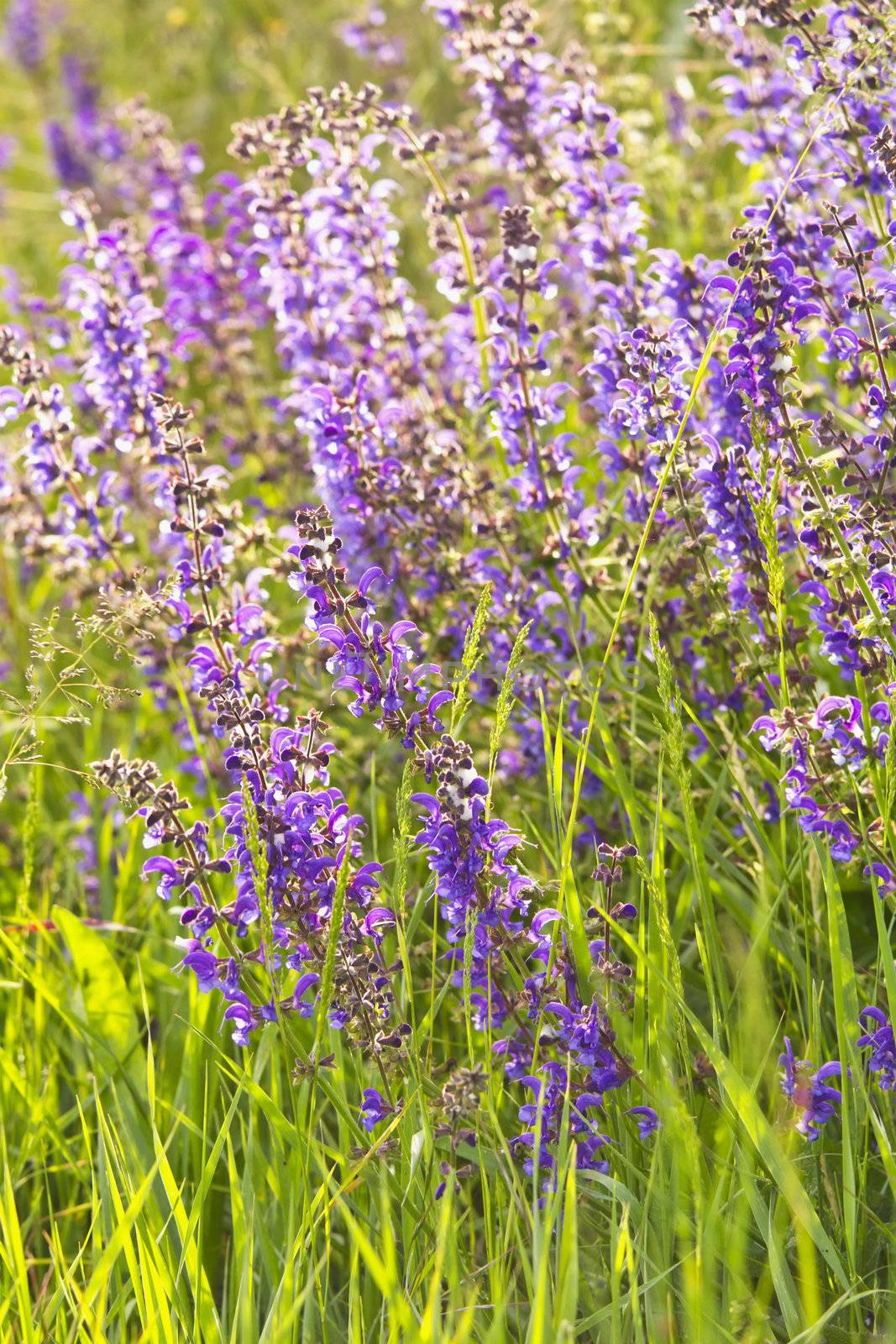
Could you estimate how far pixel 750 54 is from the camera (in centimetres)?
385

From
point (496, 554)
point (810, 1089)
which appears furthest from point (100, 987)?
point (810, 1089)

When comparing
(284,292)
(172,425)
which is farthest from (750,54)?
(172,425)

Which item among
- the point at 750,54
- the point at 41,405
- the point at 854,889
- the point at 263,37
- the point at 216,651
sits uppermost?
the point at 263,37

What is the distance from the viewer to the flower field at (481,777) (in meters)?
2.09

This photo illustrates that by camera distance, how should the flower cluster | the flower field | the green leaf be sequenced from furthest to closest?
the green leaf → the flower cluster → the flower field

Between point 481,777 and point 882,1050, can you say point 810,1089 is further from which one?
point 481,777

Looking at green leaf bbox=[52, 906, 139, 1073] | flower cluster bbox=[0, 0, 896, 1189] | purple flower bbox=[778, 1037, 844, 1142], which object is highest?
flower cluster bbox=[0, 0, 896, 1189]

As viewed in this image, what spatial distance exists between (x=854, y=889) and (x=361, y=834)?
119cm

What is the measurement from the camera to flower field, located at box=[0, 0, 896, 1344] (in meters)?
2.09

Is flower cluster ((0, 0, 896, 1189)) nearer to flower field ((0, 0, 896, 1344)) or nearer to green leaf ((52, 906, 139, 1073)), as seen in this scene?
flower field ((0, 0, 896, 1344))

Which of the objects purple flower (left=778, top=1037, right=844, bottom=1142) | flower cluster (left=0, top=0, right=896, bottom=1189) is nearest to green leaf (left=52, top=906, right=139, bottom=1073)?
flower cluster (left=0, top=0, right=896, bottom=1189)

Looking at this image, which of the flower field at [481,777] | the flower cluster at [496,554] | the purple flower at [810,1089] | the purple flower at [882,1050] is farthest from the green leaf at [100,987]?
the purple flower at [882,1050]

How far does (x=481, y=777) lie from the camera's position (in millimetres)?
2258

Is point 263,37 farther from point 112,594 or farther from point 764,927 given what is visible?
point 764,927
